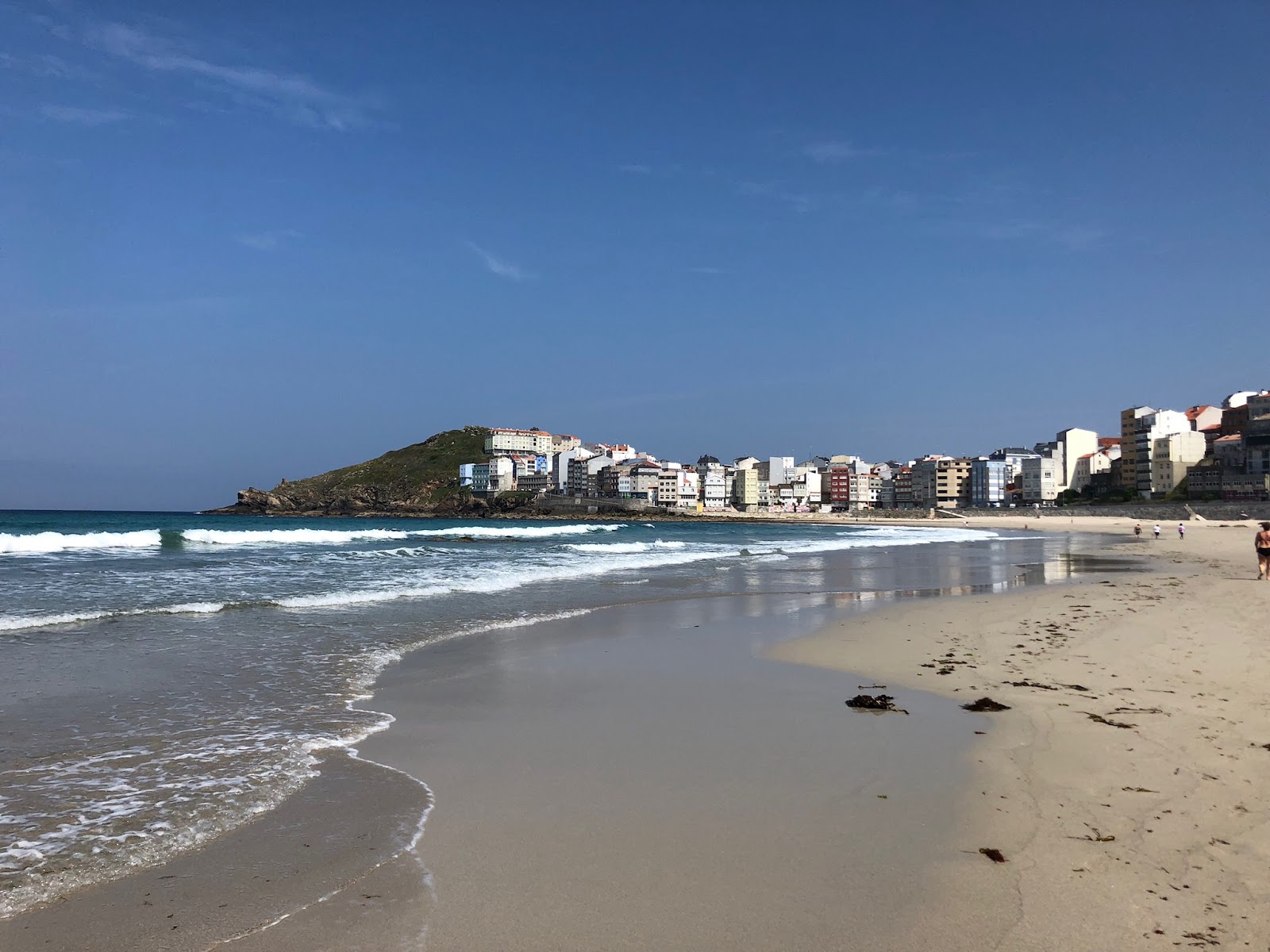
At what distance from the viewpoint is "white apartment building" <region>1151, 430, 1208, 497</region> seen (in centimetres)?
9806

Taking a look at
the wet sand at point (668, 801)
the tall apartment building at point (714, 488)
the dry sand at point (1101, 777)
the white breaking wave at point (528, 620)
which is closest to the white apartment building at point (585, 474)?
the tall apartment building at point (714, 488)

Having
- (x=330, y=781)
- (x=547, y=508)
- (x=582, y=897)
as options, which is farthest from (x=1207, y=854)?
(x=547, y=508)

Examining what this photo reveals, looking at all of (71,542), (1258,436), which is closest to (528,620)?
(71,542)

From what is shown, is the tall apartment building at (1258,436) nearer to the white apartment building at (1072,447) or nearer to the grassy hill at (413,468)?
the white apartment building at (1072,447)

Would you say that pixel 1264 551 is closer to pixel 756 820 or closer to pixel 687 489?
pixel 756 820

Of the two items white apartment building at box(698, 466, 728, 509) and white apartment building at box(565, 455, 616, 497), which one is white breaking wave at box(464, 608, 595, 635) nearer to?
white apartment building at box(565, 455, 616, 497)

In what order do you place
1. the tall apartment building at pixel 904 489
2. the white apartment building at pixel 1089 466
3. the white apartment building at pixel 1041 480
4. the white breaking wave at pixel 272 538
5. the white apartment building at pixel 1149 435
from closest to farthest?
1. the white breaking wave at pixel 272 538
2. the white apartment building at pixel 1149 435
3. the white apartment building at pixel 1041 480
4. the white apartment building at pixel 1089 466
5. the tall apartment building at pixel 904 489

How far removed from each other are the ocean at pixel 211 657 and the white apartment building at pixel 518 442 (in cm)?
13741

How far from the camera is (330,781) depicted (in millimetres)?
4781

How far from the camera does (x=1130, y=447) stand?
10938cm

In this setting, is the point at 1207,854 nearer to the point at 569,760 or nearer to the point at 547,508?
the point at 569,760

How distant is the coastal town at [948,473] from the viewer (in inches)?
3780

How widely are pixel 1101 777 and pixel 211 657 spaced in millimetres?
8608

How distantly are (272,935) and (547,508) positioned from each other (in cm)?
12350
